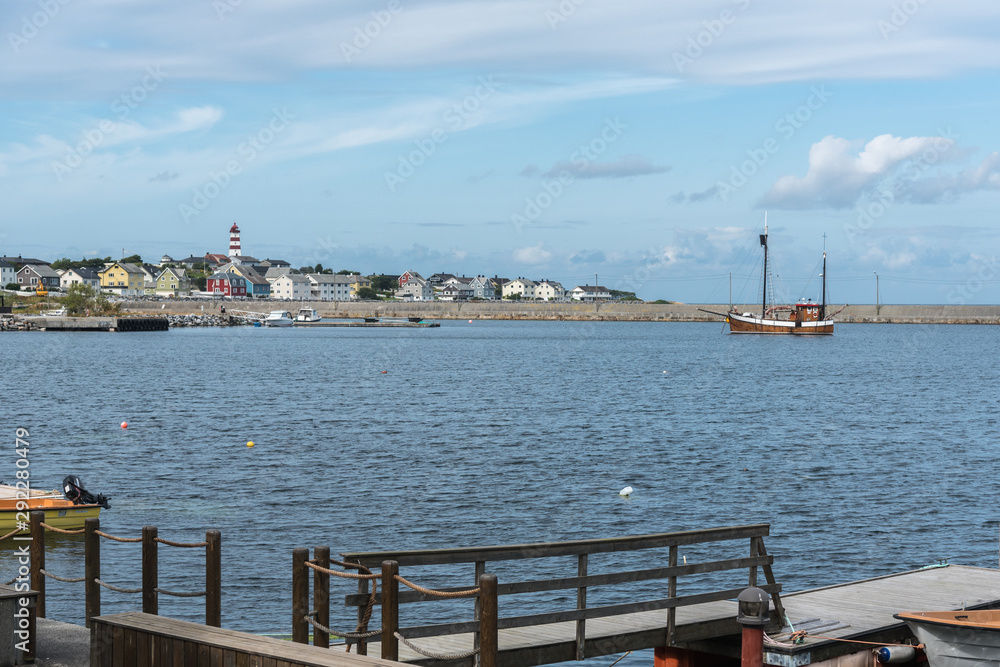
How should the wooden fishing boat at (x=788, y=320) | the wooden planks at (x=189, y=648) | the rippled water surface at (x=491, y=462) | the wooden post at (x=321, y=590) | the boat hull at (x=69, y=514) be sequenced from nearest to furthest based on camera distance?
the wooden planks at (x=189, y=648), the wooden post at (x=321, y=590), the boat hull at (x=69, y=514), the rippled water surface at (x=491, y=462), the wooden fishing boat at (x=788, y=320)

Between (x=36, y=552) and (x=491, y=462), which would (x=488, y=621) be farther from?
(x=491, y=462)

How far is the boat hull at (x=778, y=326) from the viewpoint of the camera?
7313 inches

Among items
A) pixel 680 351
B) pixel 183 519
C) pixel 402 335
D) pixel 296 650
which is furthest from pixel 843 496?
pixel 402 335

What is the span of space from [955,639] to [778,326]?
179936 millimetres

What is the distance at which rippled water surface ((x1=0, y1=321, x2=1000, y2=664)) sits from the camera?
25.7m

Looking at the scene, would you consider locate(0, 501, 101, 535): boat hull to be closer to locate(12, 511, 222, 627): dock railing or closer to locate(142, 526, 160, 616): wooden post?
locate(12, 511, 222, 627): dock railing

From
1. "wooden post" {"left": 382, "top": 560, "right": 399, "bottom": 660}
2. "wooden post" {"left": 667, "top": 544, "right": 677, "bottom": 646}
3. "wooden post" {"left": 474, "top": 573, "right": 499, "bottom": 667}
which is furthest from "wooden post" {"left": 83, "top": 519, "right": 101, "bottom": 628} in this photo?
"wooden post" {"left": 667, "top": 544, "right": 677, "bottom": 646}

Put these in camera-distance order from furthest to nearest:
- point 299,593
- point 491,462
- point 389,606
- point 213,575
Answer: point 491,462
point 213,575
point 299,593
point 389,606

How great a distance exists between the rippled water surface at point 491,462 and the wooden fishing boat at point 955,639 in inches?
417

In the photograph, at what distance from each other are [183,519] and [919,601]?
20627 mm

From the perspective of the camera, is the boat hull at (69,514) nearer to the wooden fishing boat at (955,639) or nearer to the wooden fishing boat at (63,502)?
the wooden fishing boat at (63,502)

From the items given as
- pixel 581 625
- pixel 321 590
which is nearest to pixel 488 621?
pixel 321 590

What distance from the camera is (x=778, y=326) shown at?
186m

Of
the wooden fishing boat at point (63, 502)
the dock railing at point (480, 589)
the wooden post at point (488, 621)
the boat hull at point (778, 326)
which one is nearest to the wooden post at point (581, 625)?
the dock railing at point (480, 589)
